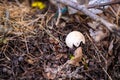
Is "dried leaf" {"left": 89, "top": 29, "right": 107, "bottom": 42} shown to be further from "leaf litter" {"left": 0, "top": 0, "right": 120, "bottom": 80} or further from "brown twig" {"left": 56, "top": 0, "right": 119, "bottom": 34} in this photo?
"brown twig" {"left": 56, "top": 0, "right": 119, "bottom": 34}

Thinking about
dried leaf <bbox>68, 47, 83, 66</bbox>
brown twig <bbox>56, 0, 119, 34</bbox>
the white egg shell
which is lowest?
dried leaf <bbox>68, 47, 83, 66</bbox>

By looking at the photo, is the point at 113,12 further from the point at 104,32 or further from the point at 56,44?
the point at 56,44

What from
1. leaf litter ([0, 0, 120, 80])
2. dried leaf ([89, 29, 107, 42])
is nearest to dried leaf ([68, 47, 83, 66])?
leaf litter ([0, 0, 120, 80])

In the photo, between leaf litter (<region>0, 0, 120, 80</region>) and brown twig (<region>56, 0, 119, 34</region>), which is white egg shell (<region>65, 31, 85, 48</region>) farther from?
brown twig (<region>56, 0, 119, 34</region>)

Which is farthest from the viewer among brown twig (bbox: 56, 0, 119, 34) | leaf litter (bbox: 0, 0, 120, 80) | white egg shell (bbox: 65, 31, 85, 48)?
white egg shell (bbox: 65, 31, 85, 48)

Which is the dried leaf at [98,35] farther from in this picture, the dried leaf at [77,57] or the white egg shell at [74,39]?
the dried leaf at [77,57]

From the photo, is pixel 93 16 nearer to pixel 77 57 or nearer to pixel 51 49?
pixel 77 57

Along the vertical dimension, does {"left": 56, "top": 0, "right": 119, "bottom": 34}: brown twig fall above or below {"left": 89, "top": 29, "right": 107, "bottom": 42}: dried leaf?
above

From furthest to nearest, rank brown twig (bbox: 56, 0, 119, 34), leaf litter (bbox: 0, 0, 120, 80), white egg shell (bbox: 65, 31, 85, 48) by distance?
1. white egg shell (bbox: 65, 31, 85, 48)
2. leaf litter (bbox: 0, 0, 120, 80)
3. brown twig (bbox: 56, 0, 119, 34)

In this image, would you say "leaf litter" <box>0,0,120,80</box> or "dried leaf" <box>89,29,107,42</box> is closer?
"leaf litter" <box>0,0,120,80</box>
